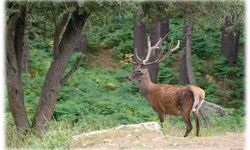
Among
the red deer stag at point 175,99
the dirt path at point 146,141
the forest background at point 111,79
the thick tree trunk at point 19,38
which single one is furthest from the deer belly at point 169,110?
the thick tree trunk at point 19,38

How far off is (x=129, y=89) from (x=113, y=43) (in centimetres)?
712

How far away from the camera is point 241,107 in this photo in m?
19.5

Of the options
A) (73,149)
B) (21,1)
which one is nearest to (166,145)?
(73,149)

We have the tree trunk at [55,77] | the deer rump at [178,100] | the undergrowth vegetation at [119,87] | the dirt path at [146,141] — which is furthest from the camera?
the undergrowth vegetation at [119,87]

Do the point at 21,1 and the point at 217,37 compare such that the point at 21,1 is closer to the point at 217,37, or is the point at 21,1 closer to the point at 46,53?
the point at 46,53

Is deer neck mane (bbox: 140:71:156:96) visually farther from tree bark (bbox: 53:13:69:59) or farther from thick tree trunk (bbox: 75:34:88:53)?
thick tree trunk (bbox: 75:34:88:53)

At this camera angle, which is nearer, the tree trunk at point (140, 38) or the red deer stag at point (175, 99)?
the red deer stag at point (175, 99)

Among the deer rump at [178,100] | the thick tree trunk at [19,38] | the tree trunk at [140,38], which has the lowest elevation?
the deer rump at [178,100]

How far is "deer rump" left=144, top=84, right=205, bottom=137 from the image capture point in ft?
33.5

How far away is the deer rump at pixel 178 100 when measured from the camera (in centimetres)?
1021

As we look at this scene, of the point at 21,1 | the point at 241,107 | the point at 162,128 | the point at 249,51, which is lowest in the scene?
the point at 241,107

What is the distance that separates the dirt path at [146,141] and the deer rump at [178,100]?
1.38 m

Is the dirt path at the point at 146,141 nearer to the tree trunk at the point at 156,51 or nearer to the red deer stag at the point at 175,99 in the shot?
the red deer stag at the point at 175,99

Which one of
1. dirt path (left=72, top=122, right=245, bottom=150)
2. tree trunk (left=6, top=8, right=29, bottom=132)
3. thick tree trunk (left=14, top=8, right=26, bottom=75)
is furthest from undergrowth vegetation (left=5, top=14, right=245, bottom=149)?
thick tree trunk (left=14, top=8, right=26, bottom=75)
